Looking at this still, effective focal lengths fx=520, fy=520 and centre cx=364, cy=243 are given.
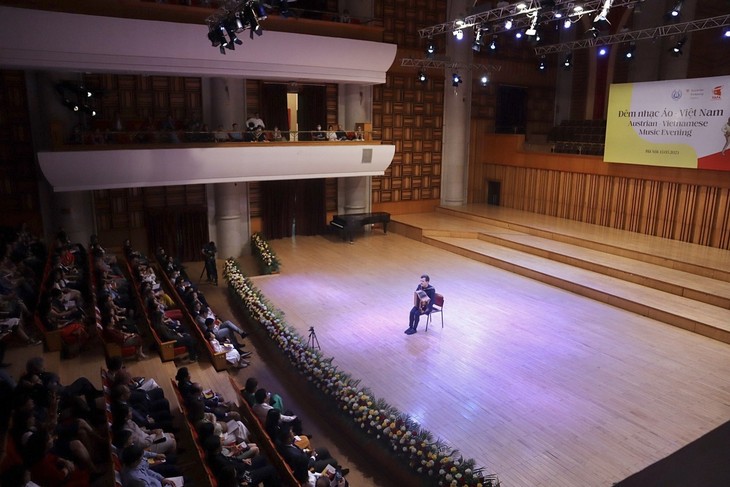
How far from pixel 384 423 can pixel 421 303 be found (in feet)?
10.4

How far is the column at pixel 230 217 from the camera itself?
13.4 m

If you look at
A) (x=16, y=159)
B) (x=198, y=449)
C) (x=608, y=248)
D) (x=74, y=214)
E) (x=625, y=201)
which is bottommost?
(x=198, y=449)

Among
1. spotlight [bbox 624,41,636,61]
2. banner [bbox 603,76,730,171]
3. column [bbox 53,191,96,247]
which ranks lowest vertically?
column [bbox 53,191,96,247]

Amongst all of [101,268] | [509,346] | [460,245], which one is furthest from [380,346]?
[460,245]

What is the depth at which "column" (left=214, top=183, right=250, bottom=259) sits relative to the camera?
13.4m

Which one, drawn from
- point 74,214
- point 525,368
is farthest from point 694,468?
point 74,214

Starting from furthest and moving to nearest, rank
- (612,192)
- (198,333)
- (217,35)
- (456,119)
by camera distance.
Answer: (456,119) → (612,192) → (217,35) → (198,333)

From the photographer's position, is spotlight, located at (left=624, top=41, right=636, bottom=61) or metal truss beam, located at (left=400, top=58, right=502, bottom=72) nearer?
spotlight, located at (left=624, top=41, right=636, bottom=61)

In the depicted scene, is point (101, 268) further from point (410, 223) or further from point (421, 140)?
point (421, 140)

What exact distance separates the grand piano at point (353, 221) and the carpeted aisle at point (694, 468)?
10.1 meters

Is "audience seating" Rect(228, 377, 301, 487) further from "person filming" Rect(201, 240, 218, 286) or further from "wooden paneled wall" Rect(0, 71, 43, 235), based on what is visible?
"wooden paneled wall" Rect(0, 71, 43, 235)

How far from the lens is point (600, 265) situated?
10867 mm

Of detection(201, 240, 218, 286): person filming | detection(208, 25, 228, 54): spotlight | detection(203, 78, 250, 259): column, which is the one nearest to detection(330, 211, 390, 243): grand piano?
detection(203, 78, 250, 259): column

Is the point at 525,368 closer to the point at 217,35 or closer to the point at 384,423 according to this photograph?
the point at 384,423
